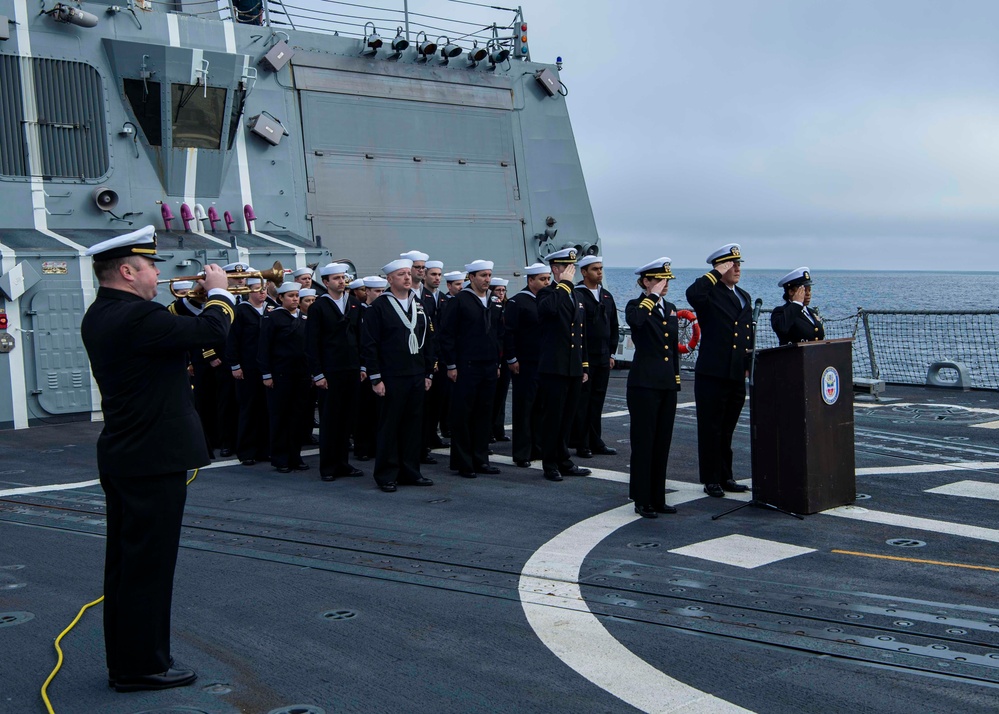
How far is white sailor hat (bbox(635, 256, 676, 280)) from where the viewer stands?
260 inches

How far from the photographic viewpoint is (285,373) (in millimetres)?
8750

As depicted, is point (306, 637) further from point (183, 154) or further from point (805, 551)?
point (183, 154)

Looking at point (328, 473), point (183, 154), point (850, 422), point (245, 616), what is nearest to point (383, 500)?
point (328, 473)

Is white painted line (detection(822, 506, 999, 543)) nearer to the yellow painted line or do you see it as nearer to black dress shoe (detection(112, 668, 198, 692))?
the yellow painted line

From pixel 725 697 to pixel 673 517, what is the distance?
286 centimetres

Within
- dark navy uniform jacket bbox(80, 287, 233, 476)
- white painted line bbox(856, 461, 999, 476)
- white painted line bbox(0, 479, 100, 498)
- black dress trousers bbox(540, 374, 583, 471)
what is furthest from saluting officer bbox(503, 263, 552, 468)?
dark navy uniform jacket bbox(80, 287, 233, 476)

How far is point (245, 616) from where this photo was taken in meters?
4.51

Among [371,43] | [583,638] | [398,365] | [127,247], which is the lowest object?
[583,638]

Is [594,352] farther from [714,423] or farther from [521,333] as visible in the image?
[714,423]

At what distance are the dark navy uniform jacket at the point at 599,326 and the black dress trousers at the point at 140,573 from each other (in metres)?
5.24

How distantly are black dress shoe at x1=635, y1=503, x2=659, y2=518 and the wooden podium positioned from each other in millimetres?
724

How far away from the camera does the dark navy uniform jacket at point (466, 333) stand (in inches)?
328

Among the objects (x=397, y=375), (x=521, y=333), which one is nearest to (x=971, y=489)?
(x=521, y=333)

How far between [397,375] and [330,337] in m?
0.99
